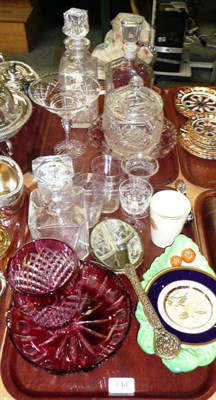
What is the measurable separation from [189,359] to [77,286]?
0.23m

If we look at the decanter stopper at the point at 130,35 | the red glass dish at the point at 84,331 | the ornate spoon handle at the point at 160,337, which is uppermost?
the decanter stopper at the point at 130,35

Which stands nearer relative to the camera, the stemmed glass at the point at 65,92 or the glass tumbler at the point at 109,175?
the glass tumbler at the point at 109,175

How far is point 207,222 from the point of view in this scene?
971 mm

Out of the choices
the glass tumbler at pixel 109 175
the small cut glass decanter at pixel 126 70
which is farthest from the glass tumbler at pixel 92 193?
the small cut glass decanter at pixel 126 70

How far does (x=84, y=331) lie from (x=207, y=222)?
1.35 ft

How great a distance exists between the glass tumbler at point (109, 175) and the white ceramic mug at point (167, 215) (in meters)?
0.13

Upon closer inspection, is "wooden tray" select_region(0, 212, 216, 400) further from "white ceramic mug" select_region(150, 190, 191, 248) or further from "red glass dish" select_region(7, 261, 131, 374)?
"white ceramic mug" select_region(150, 190, 191, 248)

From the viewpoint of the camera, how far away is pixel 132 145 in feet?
3.46

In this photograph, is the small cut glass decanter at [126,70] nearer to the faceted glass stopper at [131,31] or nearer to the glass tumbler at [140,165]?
the faceted glass stopper at [131,31]

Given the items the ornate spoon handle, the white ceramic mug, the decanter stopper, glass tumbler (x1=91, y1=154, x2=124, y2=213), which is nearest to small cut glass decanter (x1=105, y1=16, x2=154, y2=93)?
the decanter stopper

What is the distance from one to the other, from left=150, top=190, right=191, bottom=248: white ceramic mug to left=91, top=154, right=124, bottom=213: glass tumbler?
0.41 ft

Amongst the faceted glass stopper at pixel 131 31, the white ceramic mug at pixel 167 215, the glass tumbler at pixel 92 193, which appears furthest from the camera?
the faceted glass stopper at pixel 131 31

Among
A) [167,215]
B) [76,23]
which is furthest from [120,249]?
[76,23]

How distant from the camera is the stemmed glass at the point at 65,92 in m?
1.13
